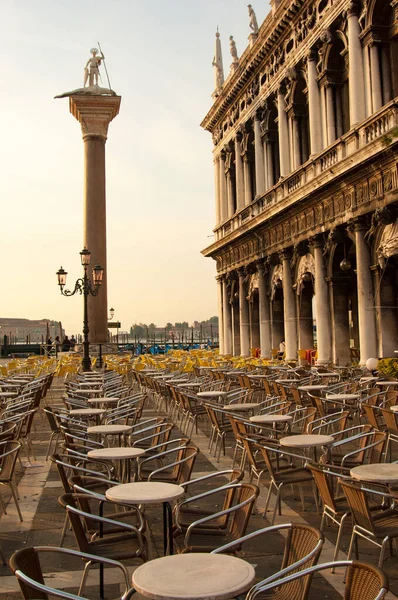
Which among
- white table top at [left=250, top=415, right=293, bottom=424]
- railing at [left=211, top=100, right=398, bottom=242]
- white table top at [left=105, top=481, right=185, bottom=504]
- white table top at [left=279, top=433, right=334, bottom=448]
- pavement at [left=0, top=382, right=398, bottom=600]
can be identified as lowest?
pavement at [left=0, top=382, right=398, bottom=600]

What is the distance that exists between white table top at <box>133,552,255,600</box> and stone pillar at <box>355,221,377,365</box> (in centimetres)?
1760

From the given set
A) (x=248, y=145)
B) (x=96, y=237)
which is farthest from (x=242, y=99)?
(x=96, y=237)

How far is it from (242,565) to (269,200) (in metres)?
27.5

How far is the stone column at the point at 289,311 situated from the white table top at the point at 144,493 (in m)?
22.7

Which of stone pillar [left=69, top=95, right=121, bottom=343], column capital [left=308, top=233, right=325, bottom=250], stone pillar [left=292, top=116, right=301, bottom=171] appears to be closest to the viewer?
column capital [left=308, top=233, right=325, bottom=250]

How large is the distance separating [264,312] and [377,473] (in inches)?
1041

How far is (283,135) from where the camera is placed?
29.1 meters

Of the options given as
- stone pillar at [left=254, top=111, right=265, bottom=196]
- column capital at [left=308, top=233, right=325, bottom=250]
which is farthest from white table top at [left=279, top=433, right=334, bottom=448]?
stone pillar at [left=254, top=111, right=265, bottom=196]

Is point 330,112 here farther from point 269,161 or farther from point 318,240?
point 269,161

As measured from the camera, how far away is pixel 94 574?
17.4ft

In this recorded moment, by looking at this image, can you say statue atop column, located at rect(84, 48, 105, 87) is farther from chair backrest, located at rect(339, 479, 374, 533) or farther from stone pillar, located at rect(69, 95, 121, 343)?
chair backrest, located at rect(339, 479, 374, 533)

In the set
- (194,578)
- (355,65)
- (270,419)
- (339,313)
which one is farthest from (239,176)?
(194,578)

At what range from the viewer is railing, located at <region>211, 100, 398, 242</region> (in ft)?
61.5

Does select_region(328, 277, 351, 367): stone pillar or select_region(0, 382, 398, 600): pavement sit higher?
select_region(328, 277, 351, 367): stone pillar
